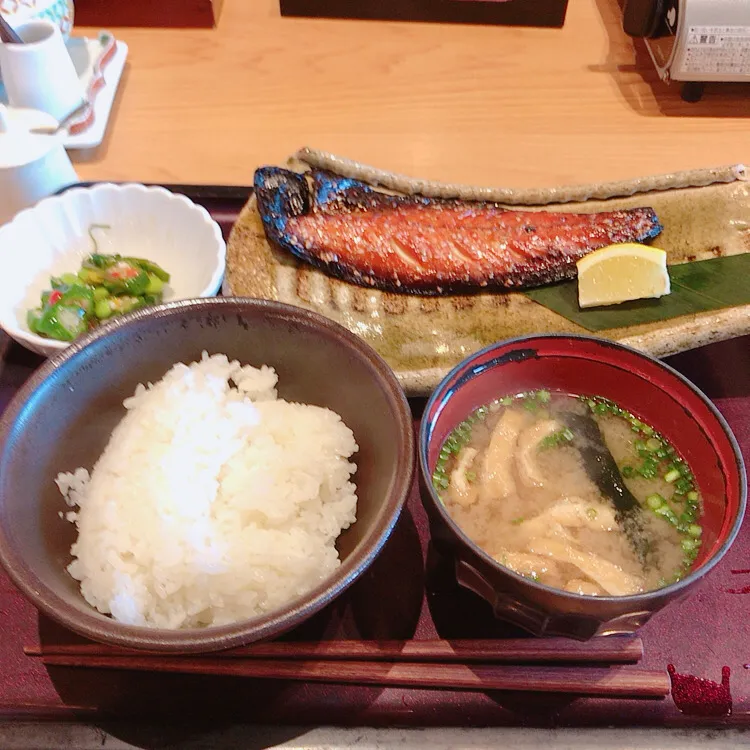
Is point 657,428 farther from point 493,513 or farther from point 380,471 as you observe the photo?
point 380,471

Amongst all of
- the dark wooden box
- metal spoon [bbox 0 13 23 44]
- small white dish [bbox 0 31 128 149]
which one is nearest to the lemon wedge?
the dark wooden box

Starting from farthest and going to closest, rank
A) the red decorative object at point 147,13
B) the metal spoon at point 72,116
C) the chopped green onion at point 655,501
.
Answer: the red decorative object at point 147,13 < the metal spoon at point 72,116 < the chopped green onion at point 655,501

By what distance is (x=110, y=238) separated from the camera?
2.38 m

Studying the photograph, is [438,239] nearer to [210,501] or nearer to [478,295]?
[478,295]

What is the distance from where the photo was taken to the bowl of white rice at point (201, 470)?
4.51 feet

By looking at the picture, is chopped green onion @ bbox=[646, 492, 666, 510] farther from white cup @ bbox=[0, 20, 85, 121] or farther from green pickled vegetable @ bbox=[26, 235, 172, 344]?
white cup @ bbox=[0, 20, 85, 121]

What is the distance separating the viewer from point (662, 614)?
1.58 metres

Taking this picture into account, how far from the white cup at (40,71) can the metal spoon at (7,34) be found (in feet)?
0.10

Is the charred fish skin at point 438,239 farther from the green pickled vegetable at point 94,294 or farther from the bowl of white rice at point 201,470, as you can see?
the bowl of white rice at point 201,470

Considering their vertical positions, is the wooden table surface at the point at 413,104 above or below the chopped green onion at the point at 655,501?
above

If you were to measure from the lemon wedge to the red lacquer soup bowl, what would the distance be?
0.59 metres

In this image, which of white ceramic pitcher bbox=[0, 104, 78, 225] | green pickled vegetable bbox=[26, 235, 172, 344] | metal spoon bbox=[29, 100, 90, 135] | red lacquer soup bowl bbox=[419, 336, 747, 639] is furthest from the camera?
metal spoon bbox=[29, 100, 90, 135]

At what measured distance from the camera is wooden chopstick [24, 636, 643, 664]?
1.46 meters

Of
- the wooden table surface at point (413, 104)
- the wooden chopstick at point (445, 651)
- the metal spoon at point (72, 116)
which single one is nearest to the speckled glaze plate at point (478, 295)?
the wooden table surface at point (413, 104)
